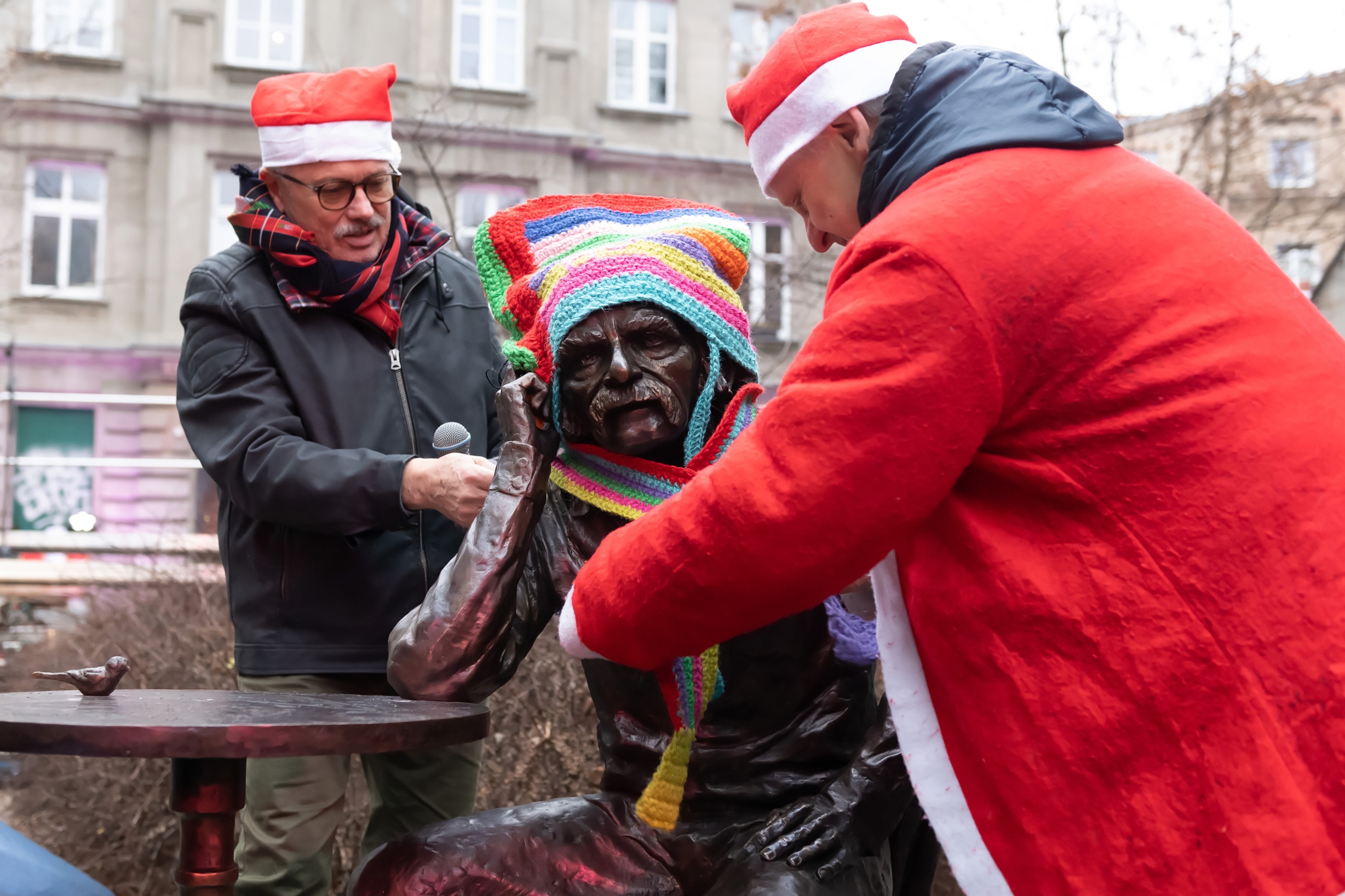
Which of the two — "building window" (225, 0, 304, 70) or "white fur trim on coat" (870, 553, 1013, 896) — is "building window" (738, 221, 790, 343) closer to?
"white fur trim on coat" (870, 553, 1013, 896)

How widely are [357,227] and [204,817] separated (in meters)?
1.47

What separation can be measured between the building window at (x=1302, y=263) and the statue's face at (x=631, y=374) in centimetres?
586

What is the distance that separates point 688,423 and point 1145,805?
3.90ft

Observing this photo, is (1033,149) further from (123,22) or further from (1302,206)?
(123,22)

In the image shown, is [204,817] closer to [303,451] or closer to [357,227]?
[303,451]

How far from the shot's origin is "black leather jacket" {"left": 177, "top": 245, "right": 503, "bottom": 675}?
111 inches

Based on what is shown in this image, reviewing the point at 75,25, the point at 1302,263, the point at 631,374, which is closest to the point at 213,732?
the point at 631,374

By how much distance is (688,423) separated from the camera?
245cm

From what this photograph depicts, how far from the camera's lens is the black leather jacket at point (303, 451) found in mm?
2824

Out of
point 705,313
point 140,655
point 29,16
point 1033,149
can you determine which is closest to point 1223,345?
point 1033,149

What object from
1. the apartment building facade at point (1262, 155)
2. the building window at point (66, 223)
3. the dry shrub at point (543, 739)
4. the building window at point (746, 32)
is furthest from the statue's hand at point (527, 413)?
the building window at point (66, 223)

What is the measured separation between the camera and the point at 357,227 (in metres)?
3.14

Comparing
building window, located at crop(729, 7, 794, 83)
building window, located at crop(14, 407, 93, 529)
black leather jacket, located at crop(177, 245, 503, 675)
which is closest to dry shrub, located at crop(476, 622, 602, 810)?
black leather jacket, located at crop(177, 245, 503, 675)

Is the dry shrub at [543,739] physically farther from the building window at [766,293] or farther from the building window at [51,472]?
the building window at [51,472]
